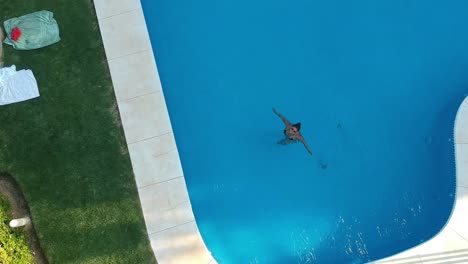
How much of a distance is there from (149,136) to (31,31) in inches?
121

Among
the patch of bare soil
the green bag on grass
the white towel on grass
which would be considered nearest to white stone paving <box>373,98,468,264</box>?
the patch of bare soil

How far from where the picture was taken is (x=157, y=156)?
8.41m

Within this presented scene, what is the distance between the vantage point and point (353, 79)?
9094mm

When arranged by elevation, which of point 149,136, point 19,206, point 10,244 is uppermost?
point 149,136

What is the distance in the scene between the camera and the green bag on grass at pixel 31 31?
850 cm

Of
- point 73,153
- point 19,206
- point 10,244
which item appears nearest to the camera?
point 10,244

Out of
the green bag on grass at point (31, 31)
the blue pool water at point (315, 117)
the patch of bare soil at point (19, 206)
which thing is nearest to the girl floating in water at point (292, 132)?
the blue pool water at point (315, 117)

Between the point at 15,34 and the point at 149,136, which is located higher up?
the point at 15,34

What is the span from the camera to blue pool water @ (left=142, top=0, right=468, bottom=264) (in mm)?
8602

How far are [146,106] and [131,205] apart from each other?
1.91 meters

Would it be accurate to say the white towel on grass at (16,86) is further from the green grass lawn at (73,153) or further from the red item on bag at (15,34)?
the red item on bag at (15,34)

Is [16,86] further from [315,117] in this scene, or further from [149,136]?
[315,117]

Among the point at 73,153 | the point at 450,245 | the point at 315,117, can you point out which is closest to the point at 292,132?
the point at 315,117

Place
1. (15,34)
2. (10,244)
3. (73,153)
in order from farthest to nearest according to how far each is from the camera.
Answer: (15,34) < (73,153) < (10,244)
